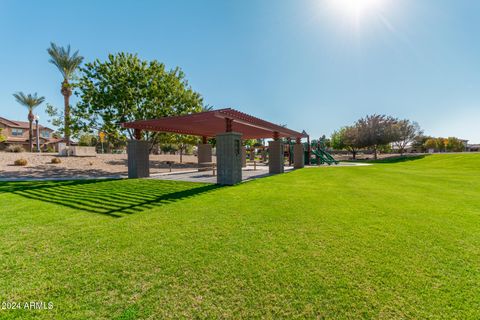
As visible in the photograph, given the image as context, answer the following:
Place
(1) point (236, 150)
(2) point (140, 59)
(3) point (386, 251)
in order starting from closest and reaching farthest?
(3) point (386, 251) → (1) point (236, 150) → (2) point (140, 59)

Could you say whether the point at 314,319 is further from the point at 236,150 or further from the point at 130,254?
the point at 236,150

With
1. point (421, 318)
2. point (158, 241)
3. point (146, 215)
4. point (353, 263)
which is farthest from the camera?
point (146, 215)

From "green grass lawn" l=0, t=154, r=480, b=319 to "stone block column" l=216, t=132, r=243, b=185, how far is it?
4599 mm

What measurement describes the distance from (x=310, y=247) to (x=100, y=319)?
3.00 metres

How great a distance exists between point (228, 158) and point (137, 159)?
6642mm

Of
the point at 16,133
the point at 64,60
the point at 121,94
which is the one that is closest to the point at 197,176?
the point at 121,94

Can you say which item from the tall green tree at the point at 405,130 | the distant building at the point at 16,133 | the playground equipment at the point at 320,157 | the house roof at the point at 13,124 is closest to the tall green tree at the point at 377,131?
the tall green tree at the point at 405,130

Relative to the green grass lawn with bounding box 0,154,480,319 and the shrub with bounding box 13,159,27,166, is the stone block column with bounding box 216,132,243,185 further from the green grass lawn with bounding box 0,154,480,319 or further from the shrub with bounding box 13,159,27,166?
the shrub with bounding box 13,159,27,166

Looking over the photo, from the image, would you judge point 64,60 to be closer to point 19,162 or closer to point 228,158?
point 19,162

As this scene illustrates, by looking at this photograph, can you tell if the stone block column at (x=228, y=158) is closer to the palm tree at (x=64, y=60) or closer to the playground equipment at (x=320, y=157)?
the playground equipment at (x=320, y=157)

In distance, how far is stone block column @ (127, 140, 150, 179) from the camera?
1345 centimetres

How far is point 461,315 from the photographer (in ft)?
7.10

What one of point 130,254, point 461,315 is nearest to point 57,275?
point 130,254

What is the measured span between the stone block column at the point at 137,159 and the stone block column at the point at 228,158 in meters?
6.00
